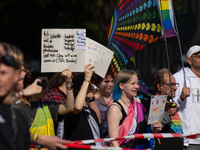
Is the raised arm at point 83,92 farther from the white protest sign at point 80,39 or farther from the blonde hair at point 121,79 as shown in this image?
the blonde hair at point 121,79

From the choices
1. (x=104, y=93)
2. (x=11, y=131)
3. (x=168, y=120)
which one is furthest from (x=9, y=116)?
(x=104, y=93)

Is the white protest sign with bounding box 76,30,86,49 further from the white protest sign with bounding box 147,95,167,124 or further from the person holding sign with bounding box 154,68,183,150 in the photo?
the person holding sign with bounding box 154,68,183,150

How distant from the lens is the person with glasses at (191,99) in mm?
4555

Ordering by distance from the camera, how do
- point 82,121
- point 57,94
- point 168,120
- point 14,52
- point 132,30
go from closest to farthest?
point 14,52 → point 82,121 → point 57,94 → point 168,120 → point 132,30

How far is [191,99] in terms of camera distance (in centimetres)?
465

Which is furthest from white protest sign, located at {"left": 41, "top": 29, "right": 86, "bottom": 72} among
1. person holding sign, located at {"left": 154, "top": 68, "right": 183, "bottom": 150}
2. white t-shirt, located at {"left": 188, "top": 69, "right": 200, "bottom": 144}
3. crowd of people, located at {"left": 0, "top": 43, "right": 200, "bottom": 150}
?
white t-shirt, located at {"left": 188, "top": 69, "right": 200, "bottom": 144}

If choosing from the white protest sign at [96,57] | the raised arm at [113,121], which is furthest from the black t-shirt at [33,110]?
the white protest sign at [96,57]

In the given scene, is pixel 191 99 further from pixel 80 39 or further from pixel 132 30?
pixel 80 39

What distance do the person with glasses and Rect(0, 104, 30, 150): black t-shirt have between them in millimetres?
2829

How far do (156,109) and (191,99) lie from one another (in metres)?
1.02

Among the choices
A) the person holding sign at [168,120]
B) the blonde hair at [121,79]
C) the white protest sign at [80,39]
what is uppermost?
the white protest sign at [80,39]

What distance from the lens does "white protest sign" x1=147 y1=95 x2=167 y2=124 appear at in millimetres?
3824

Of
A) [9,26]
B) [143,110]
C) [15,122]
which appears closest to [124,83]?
[143,110]

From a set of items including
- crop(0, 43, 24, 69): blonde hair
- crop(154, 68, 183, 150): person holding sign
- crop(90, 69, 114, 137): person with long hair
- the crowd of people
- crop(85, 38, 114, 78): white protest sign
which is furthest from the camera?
crop(90, 69, 114, 137): person with long hair
